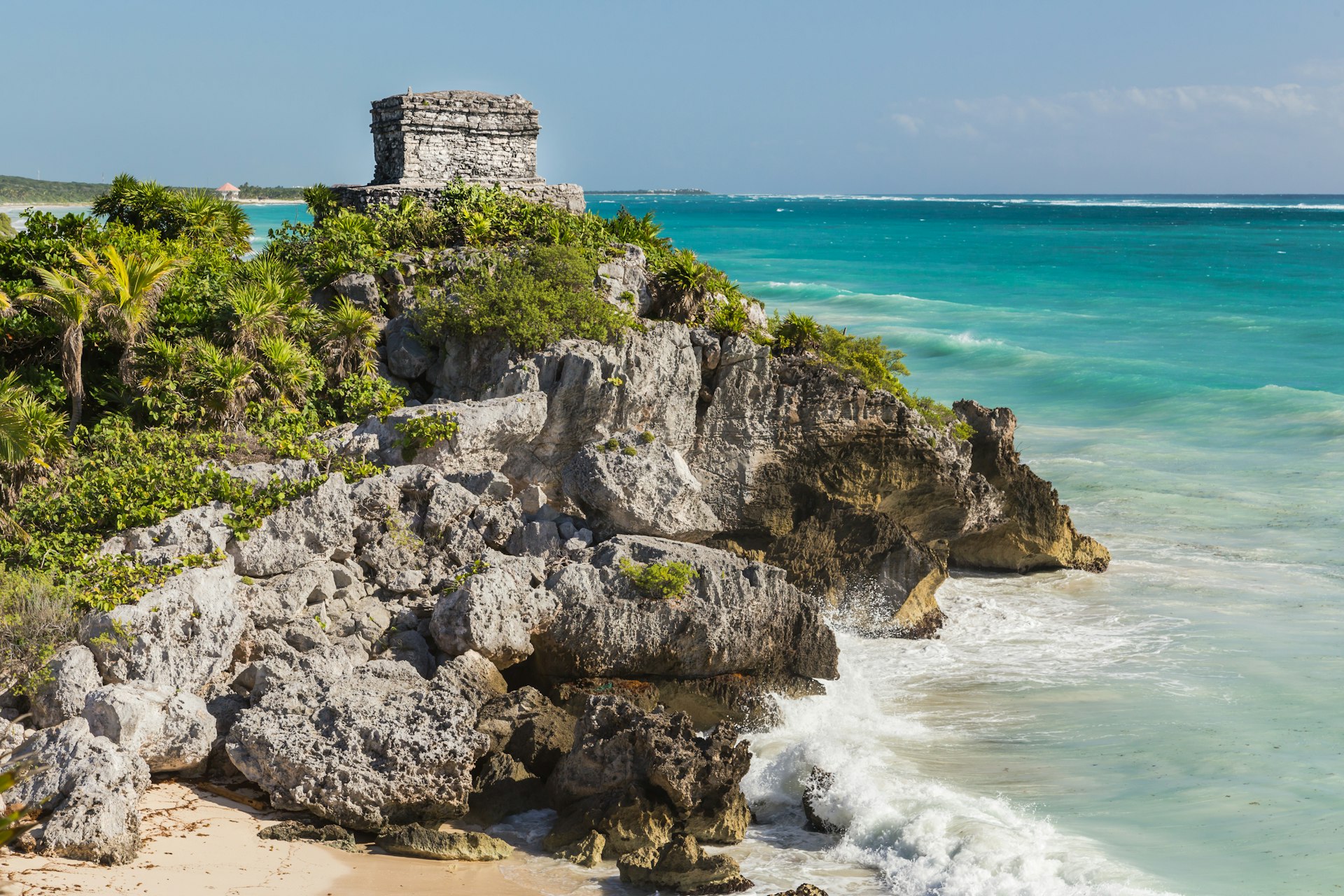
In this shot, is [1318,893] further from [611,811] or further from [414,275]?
[414,275]

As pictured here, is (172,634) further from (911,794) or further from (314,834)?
(911,794)

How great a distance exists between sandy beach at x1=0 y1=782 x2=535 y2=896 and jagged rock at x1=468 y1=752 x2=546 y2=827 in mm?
735

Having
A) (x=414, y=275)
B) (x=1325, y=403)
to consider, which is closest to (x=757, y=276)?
(x=1325, y=403)

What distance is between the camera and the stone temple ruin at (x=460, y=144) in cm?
1834

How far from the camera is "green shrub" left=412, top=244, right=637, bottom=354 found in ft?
41.8

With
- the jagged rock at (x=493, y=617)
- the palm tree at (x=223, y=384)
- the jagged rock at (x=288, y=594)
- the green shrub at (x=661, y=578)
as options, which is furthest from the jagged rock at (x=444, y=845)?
the palm tree at (x=223, y=384)

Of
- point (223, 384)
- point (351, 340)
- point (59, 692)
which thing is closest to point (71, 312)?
point (223, 384)

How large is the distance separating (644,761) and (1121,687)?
5.52 metres

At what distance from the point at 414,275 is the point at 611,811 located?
27.3 feet

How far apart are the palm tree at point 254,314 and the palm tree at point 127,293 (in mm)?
852

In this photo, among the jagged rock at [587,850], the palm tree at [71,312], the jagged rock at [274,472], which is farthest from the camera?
the palm tree at [71,312]

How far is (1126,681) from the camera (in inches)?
448

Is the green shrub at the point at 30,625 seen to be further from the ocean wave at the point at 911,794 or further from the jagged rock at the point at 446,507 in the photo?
the ocean wave at the point at 911,794

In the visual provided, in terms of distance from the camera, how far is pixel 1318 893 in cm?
796
